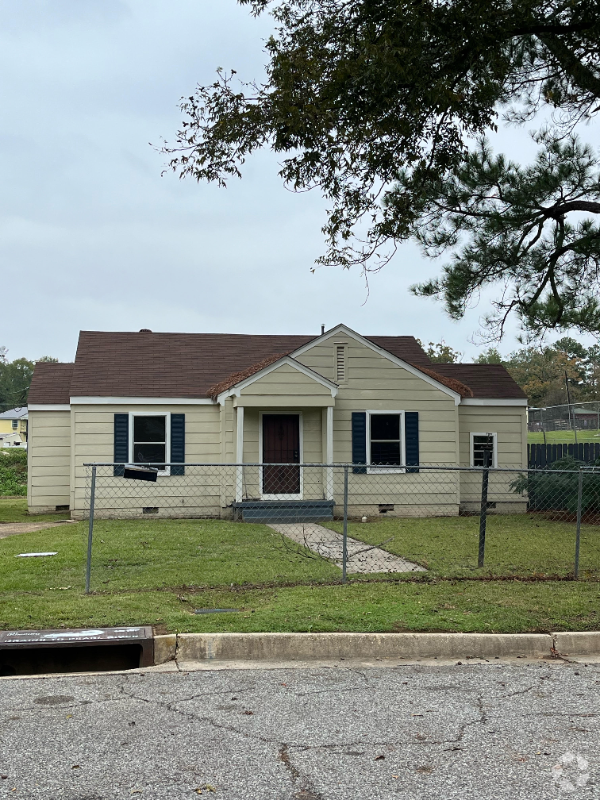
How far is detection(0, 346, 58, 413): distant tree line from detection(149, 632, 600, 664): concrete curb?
299 feet

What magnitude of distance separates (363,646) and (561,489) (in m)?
11.9

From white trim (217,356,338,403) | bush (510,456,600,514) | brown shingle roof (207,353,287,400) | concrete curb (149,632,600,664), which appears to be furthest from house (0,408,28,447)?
concrete curb (149,632,600,664)

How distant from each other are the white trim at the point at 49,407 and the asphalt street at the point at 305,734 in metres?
13.7

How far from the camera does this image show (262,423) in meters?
18.4

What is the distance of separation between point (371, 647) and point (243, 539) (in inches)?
247

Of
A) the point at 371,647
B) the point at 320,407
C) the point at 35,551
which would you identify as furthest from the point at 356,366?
the point at 371,647

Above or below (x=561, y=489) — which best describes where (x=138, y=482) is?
above

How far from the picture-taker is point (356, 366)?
18.5 metres

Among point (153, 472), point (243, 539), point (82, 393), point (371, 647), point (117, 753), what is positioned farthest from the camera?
point (82, 393)

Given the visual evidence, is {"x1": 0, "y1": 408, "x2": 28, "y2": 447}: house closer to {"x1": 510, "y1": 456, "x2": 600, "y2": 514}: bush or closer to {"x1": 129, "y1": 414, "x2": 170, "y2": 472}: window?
{"x1": 129, "y1": 414, "x2": 170, "y2": 472}: window

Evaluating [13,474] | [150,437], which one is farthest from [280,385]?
[13,474]

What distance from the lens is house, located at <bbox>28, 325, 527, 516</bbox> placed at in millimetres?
17781

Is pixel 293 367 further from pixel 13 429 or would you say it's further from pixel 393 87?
pixel 13 429

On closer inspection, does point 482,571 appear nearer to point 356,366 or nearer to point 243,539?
point 243,539
